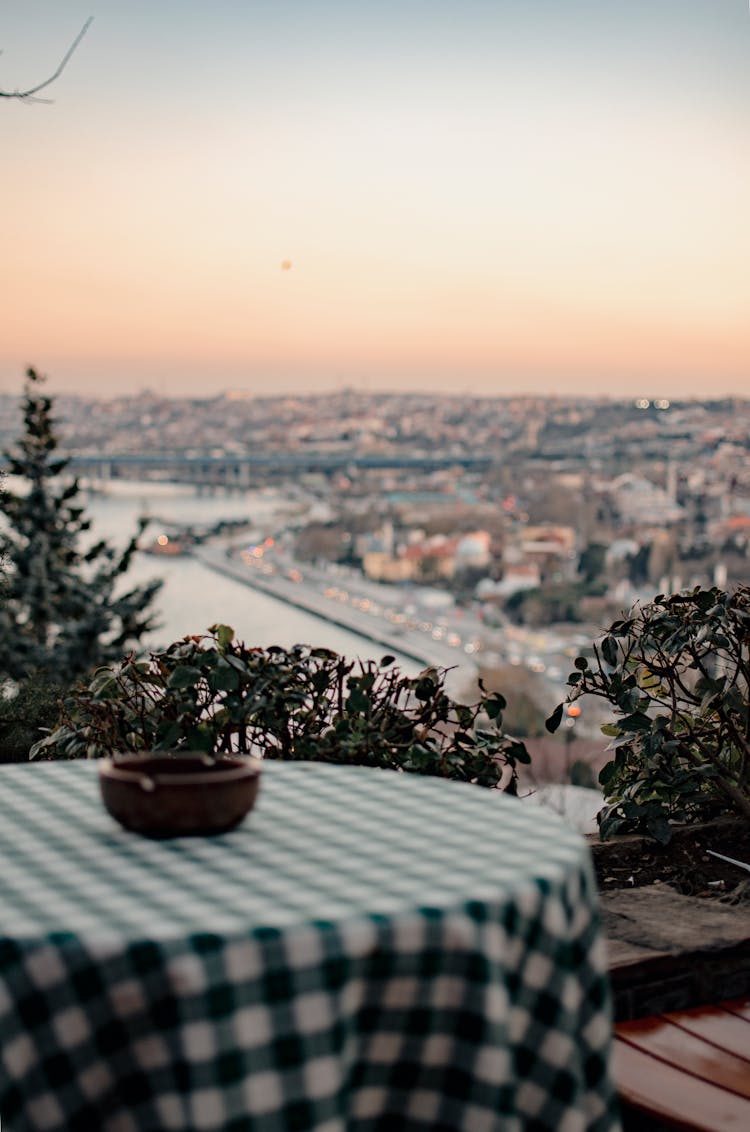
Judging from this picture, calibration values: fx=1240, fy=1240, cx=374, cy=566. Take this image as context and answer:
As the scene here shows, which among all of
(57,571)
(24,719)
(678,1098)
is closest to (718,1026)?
(678,1098)

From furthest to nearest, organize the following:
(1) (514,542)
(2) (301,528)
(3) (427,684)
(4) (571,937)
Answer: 1. (1) (514,542)
2. (2) (301,528)
3. (3) (427,684)
4. (4) (571,937)

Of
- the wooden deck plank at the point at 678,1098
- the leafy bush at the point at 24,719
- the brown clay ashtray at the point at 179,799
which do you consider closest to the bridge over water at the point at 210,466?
the leafy bush at the point at 24,719

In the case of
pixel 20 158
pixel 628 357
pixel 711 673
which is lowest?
pixel 711 673

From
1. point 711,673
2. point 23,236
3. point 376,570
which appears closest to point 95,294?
point 23,236

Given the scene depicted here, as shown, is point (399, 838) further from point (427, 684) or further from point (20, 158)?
point (20, 158)

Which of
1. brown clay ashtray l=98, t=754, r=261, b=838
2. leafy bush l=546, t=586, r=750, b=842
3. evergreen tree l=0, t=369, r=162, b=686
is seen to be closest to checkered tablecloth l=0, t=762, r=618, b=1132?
brown clay ashtray l=98, t=754, r=261, b=838

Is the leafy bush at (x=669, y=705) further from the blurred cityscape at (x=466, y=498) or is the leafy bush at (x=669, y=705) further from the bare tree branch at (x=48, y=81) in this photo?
the blurred cityscape at (x=466, y=498)

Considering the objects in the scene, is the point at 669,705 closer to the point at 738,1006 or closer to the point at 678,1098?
the point at 738,1006
